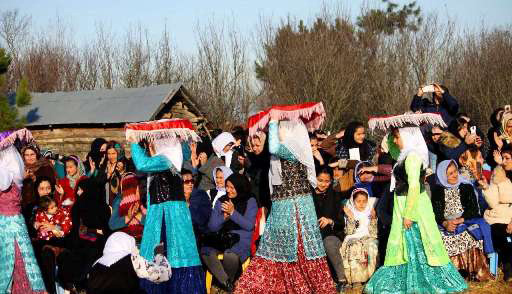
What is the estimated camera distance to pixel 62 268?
8.21m

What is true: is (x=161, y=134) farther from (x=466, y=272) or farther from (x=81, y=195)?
(x=466, y=272)

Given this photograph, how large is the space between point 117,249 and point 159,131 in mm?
1415

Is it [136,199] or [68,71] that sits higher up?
[68,71]

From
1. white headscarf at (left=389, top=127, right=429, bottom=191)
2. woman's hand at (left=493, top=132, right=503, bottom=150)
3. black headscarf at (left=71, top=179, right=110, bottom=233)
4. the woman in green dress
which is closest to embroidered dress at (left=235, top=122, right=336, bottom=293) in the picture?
the woman in green dress

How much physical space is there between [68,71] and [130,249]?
3101 centimetres

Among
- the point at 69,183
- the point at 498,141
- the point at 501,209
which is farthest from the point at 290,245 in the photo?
the point at 498,141

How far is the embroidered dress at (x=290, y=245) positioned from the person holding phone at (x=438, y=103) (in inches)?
113

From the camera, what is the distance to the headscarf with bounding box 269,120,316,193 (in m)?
7.51

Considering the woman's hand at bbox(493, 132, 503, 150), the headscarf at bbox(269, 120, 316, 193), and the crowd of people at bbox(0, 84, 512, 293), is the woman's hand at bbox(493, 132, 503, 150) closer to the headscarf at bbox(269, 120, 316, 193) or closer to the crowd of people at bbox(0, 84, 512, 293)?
the crowd of people at bbox(0, 84, 512, 293)

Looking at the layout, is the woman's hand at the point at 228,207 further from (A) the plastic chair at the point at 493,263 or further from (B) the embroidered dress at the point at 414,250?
(A) the plastic chair at the point at 493,263

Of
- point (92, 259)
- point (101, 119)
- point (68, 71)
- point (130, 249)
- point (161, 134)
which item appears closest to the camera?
point (130, 249)

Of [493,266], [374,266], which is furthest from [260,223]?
[493,266]

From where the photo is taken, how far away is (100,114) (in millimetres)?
21125

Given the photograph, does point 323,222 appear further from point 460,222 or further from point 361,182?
point 460,222
